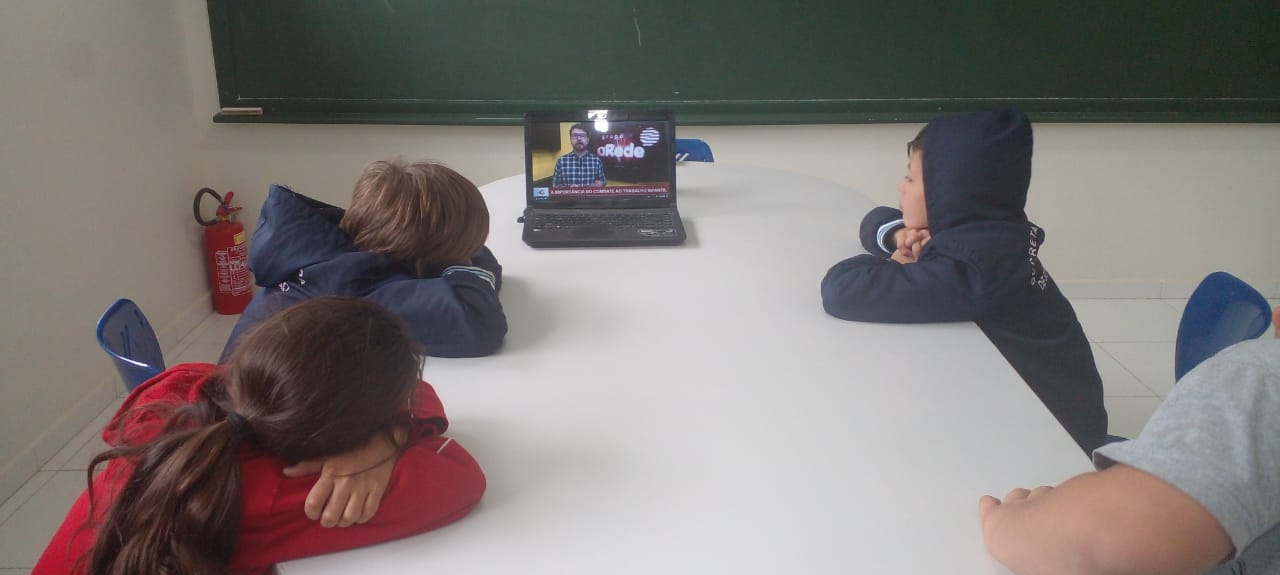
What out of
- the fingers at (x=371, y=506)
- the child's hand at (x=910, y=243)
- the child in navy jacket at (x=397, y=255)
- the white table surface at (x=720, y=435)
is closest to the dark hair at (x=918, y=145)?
the child's hand at (x=910, y=243)

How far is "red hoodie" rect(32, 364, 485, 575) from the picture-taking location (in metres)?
0.93

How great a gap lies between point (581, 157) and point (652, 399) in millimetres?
1040

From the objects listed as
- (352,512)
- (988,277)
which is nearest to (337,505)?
(352,512)

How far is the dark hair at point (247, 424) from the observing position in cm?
86

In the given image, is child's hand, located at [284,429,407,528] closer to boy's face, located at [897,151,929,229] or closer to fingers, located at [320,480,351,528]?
fingers, located at [320,480,351,528]

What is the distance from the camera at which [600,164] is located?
7.27 ft

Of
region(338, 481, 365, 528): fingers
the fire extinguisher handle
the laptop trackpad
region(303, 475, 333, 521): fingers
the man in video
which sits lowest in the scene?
the fire extinguisher handle

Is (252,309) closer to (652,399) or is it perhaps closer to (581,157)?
(652,399)

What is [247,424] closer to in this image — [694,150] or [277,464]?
[277,464]

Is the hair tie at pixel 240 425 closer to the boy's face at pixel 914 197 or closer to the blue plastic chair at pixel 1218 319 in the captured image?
the boy's face at pixel 914 197

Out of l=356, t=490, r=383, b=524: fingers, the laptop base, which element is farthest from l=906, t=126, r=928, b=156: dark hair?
l=356, t=490, r=383, b=524: fingers

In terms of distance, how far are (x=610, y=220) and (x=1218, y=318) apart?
4.03ft

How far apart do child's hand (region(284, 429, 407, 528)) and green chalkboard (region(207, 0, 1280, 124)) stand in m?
2.54

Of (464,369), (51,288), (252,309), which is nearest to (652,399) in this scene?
(464,369)
